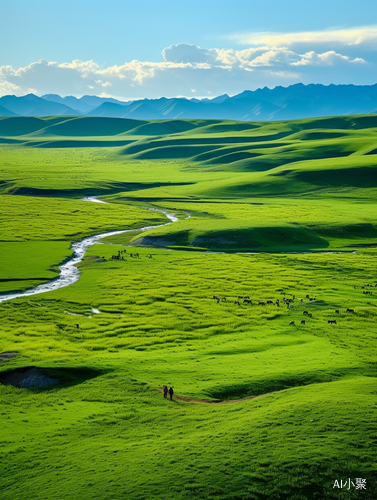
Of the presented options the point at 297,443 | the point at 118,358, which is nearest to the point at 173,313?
the point at 118,358

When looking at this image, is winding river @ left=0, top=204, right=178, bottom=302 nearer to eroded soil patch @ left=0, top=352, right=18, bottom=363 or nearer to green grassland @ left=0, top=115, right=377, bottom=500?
green grassland @ left=0, top=115, right=377, bottom=500

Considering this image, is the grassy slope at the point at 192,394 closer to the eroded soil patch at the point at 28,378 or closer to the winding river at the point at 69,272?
the eroded soil patch at the point at 28,378

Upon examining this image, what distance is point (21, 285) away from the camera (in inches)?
2751

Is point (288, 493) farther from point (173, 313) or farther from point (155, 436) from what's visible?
point (173, 313)

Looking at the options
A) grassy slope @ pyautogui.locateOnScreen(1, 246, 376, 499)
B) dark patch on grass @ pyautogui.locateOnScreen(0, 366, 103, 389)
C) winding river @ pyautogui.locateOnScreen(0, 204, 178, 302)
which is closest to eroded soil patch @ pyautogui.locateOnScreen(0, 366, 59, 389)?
dark patch on grass @ pyautogui.locateOnScreen(0, 366, 103, 389)

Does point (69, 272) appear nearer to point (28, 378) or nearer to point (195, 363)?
point (28, 378)

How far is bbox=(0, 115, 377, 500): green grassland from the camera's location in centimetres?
2641

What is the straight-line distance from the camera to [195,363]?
4359cm

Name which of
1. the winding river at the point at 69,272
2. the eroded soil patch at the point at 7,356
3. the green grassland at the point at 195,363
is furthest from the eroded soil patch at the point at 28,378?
the winding river at the point at 69,272

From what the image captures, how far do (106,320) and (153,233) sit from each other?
49.6m

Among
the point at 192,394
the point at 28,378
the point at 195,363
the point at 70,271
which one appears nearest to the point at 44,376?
the point at 28,378

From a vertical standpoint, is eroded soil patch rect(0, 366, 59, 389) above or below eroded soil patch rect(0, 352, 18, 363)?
below

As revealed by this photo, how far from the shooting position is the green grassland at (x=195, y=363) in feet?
86.6

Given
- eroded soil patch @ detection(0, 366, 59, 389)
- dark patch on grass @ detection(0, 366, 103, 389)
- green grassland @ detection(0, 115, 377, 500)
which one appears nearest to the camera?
green grassland @ detection(0, 115, 377, 500)
